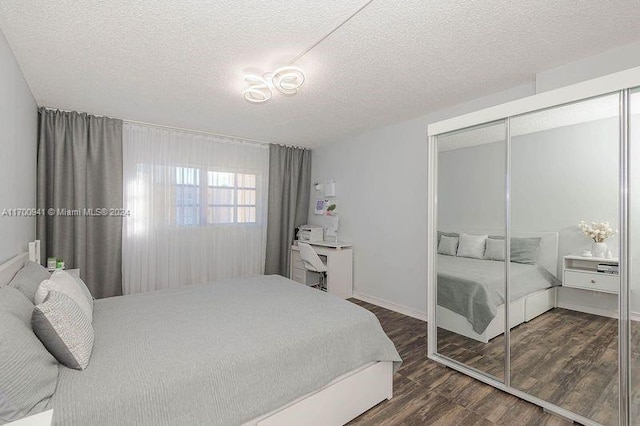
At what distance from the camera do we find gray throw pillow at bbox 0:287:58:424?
993mm

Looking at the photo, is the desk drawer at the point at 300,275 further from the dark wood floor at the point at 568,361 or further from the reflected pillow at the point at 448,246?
the dark wood floor at the point at 568,361

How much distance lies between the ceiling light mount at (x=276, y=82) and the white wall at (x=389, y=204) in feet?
6.24

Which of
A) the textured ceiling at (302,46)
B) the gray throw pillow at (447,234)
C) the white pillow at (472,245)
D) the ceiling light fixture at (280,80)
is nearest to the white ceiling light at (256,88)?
the ceiling light fixture at (280,80)

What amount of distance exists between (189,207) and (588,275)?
4.24 meters

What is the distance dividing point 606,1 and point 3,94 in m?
3.67

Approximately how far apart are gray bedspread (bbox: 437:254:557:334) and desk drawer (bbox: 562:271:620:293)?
8 centimetres

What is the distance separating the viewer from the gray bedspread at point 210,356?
121 cm

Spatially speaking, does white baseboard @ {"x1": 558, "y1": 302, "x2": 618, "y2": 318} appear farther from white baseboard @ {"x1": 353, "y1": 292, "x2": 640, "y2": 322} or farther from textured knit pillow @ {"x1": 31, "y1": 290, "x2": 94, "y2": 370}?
textured knit pillow @ {"x1": 31, "y1": 290, "x2": 94, "y2": 370}

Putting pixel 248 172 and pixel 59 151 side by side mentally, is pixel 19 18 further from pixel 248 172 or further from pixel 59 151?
pixel 248 172

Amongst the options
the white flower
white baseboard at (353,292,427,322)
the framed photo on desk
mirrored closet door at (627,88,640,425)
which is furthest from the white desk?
mirrored closet door at (627,88,640,425)

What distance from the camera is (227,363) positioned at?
1452 mm

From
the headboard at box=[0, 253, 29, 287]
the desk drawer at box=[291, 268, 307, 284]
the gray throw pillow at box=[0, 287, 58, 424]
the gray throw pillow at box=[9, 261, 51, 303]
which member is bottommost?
the desk drawer at box=[291, 268, 307, 284]

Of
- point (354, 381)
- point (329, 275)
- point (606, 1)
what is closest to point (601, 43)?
point (606, 1)

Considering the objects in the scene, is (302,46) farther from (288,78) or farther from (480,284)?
(480,284)
